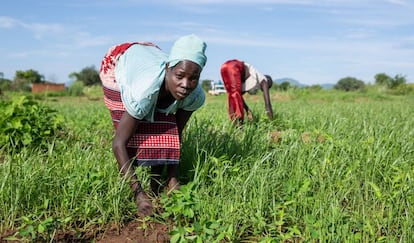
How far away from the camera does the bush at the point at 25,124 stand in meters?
4.00

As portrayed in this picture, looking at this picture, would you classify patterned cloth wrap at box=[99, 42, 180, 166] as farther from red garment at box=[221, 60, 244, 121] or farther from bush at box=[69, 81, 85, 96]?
bush at box=[69, 81, 85, 96]

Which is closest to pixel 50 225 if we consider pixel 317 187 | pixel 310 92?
pixel 317 187

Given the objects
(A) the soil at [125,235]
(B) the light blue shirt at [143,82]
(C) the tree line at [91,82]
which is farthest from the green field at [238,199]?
(C) the tree line at [91,82]

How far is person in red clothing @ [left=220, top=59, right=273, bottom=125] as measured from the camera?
6184 millimetres

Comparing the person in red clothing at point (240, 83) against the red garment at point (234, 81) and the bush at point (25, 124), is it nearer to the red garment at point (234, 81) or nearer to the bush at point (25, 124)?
the red garment at point (234, 81)

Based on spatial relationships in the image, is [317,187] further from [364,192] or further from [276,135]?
[276,135]

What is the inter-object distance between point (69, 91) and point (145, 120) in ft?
68.1

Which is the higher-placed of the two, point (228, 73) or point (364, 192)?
point (228, 73)

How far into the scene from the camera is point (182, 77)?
8.48 feet

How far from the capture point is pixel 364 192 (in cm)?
290

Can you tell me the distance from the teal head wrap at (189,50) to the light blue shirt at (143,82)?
0.48ft

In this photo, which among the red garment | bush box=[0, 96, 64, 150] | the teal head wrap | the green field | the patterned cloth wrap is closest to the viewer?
the green field

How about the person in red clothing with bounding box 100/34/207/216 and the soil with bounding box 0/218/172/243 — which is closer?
the soil with bounding box 0/218/172/243

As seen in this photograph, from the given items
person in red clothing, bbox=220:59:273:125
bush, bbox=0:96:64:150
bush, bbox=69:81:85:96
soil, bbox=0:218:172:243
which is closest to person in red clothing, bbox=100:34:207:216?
soil, bbox=0:218:172:243
